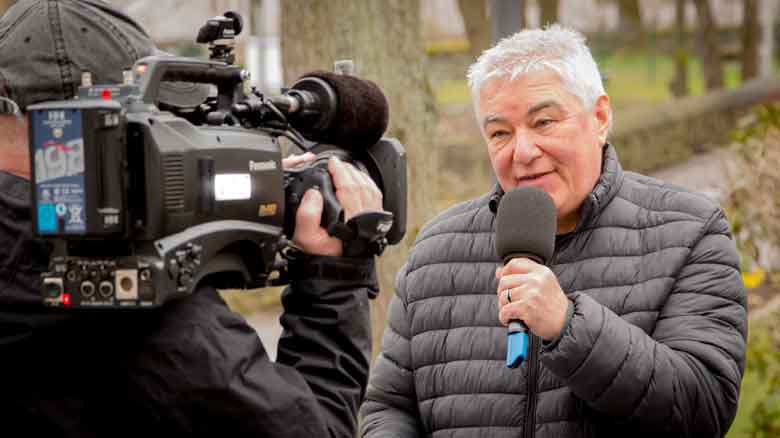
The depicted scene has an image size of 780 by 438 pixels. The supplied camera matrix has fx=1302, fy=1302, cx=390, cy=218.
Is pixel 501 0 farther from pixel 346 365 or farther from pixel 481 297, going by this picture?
pixel 346 365

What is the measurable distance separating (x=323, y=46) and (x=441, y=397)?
237 cm

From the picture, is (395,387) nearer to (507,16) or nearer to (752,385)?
(507,16)

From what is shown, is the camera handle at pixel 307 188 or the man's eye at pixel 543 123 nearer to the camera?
the camera handle at pixel 307 188

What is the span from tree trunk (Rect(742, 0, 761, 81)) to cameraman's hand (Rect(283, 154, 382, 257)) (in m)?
19.7

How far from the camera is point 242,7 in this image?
16.5 m

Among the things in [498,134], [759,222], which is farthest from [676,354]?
[759,222]

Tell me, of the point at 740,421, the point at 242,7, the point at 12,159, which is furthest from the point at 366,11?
the point at 242,7

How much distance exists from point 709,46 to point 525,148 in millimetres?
18819

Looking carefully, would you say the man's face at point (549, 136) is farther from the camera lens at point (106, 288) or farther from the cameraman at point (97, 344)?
the camera lens at point (106, 288)

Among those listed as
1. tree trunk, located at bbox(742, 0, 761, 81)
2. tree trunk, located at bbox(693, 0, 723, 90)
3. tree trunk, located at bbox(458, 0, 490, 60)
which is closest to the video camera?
tree trunk, located at bbox(458, 0, 490, 60)

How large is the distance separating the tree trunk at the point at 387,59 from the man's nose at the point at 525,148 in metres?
2.04

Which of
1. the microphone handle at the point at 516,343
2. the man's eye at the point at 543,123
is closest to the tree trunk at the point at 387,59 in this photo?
the man's eye at the point at 543,123

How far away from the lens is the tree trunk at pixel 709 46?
20.8m

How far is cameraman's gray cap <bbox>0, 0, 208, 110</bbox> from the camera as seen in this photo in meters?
2.32
